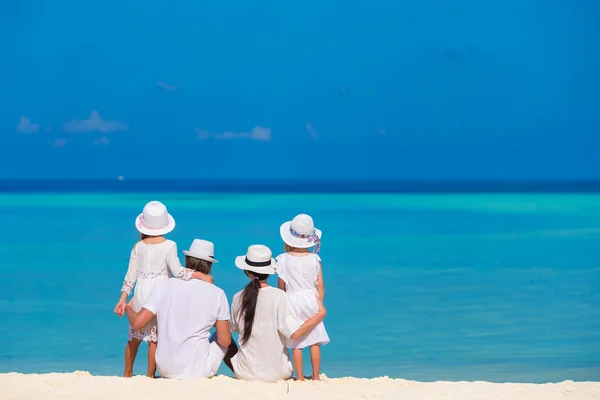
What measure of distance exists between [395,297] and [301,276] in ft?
19.9

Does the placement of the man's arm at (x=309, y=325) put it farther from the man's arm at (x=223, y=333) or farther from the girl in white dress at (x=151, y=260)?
the girl in white dress at (x=151, y=260)

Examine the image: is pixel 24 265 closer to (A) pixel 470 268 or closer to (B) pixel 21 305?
(B) pixel 21 305

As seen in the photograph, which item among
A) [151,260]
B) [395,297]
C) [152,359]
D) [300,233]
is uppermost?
[395,297]

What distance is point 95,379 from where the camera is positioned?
4.95 m

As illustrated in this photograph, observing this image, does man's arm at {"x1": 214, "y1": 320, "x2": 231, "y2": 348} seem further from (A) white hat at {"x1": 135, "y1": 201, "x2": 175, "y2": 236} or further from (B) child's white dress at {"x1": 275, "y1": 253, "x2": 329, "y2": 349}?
(A) white hat at {"x1": 135, "y1": 201, "x2": 175, "y2": 236}

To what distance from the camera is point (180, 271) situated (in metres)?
4.88

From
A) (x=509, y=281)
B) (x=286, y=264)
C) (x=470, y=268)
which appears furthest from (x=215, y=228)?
(x=286, y=264)

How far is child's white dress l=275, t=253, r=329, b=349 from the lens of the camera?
201 inches

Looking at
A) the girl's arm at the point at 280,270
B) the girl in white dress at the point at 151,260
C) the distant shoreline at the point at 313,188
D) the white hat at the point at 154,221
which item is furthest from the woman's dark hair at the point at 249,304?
the distant shoreline at the point at 313,188

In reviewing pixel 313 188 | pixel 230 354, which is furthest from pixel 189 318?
pixel 313 188

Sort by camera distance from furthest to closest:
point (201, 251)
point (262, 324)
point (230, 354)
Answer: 1. point (230, 354)
2. point (262, 324)
3. point (201, 251)

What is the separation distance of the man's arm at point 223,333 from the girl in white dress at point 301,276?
0.35 meters

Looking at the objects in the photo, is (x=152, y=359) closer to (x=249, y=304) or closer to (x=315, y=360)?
(x=249, y=304)

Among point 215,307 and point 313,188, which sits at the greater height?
point 313,188
